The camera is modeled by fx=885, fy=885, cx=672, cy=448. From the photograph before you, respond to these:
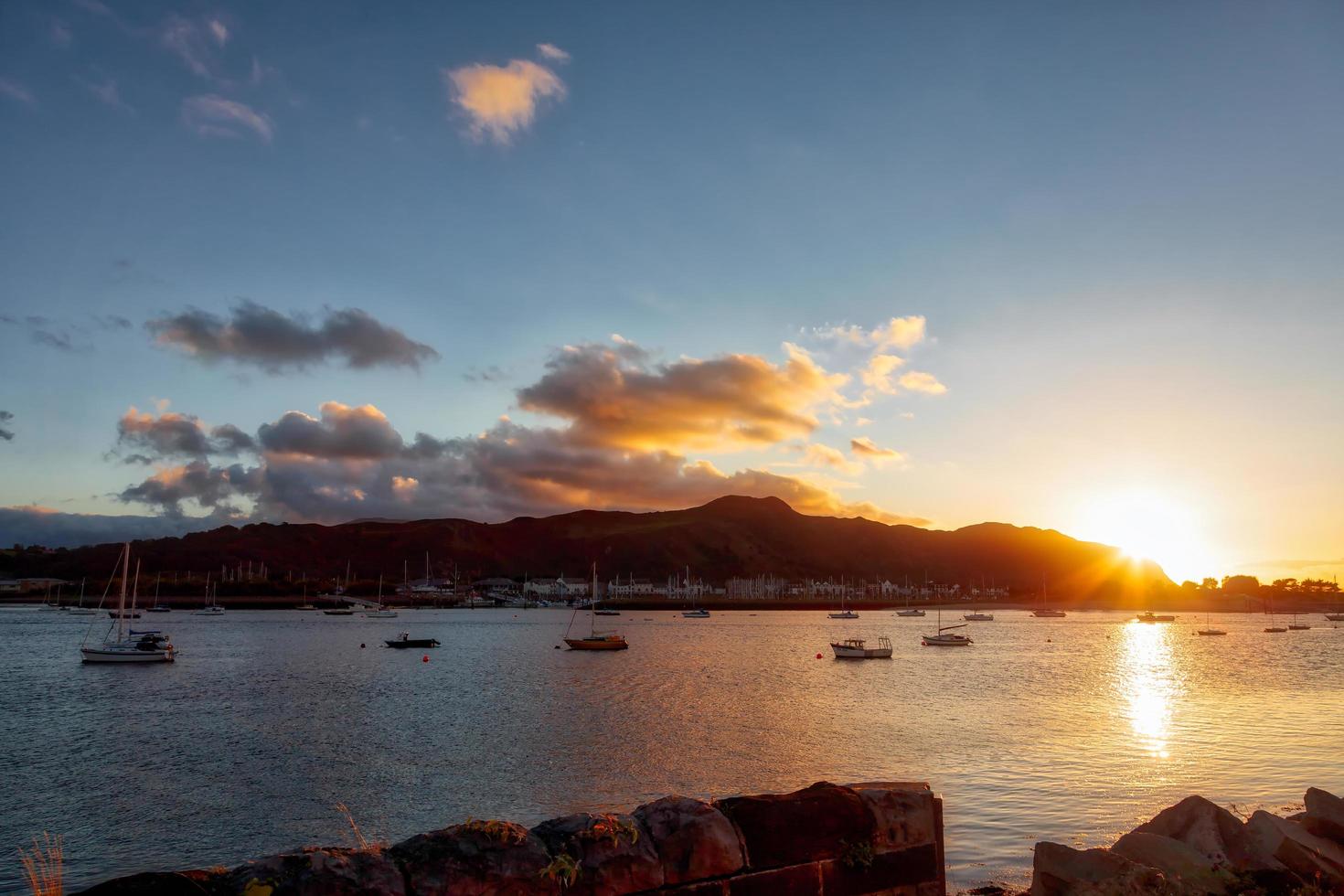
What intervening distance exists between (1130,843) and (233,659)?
97828 millimetres

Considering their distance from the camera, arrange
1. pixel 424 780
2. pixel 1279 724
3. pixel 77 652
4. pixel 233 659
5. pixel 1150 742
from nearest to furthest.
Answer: pixel 424 780
pixel 1150 742
pixel 1279 724
pixel 233 659
pixel 77 652

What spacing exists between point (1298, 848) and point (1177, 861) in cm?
217

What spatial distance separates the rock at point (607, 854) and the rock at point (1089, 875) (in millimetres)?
5888

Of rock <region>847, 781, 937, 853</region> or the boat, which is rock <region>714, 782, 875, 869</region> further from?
the boat

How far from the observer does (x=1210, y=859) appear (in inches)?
521

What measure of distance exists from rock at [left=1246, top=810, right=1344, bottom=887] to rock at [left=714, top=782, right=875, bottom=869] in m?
7.75

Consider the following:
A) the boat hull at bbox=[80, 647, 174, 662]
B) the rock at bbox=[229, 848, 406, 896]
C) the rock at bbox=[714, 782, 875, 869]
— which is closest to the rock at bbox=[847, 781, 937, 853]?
the rock at bbox=[714, 782, 875, 869]

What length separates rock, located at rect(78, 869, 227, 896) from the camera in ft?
20.9

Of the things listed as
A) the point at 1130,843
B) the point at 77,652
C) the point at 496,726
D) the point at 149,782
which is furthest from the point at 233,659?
the point at 1130,843

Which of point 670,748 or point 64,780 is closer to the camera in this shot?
point 64,780

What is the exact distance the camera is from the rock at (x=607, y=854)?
7.82m

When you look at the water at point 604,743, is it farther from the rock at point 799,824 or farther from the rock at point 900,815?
the rock at point 799,824

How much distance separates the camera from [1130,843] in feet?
42.2

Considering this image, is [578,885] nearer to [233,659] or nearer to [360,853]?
[360,853]
